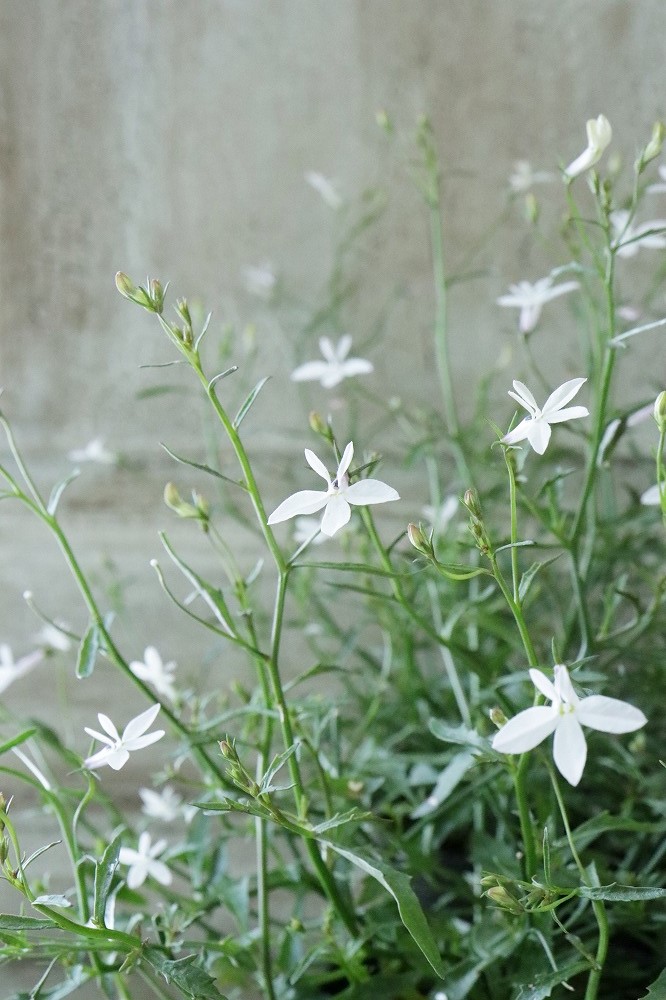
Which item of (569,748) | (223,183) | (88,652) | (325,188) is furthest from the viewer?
(223,183)

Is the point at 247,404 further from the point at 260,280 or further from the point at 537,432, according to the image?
the point at 260,280

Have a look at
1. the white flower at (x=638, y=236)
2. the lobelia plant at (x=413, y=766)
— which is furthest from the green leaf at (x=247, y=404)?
the white flower at (x=638, y=236)

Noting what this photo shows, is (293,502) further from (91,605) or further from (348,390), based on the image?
(348,390)

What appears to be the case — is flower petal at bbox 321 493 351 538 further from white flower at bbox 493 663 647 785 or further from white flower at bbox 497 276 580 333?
white flower at bbox 497 276 580 333

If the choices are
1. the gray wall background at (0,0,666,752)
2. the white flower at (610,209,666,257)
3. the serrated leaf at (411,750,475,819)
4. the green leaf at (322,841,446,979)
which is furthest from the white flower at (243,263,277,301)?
the green leaf at (322,841,446,979)

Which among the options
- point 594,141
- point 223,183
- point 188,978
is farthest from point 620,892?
point 223,183

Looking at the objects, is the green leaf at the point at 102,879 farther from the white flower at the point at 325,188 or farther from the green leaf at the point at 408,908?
the white flower at the point at 325,188

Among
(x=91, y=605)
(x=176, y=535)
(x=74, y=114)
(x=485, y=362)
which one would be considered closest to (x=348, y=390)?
(x=485, y=362)
